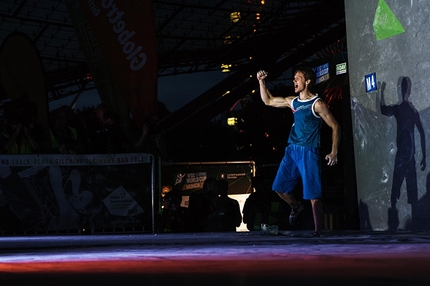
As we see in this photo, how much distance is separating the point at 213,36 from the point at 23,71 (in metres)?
29.6

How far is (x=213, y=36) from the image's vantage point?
42844 millimetres

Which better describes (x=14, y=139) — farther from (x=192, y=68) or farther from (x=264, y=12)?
(x=192, y=68)

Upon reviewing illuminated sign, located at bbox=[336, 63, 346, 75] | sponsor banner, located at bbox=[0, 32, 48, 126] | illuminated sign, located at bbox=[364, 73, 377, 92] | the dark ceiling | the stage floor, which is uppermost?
the dark ceiling

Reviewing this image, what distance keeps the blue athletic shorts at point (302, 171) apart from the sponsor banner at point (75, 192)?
2728 mm

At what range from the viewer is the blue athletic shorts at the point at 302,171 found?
7668mm

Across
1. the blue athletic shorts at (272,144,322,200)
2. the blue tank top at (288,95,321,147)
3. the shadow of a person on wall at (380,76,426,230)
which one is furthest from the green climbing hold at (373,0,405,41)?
the blue athletic shorts at (272,144,322,200)

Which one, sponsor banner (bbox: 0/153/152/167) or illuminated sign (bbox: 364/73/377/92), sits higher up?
illuminated sign (bbox: 364/73/377/92)

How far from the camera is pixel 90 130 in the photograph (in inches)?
417

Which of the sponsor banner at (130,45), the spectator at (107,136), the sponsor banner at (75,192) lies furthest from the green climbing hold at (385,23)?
the sponsor banner at (130,45)

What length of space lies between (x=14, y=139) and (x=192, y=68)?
3741 centimetres

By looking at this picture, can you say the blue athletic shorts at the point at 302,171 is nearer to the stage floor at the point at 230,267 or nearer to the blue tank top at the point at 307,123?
the blue tank top at the point at 307,123

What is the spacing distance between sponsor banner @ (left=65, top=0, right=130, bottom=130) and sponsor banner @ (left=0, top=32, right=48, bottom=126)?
1016 millimetres

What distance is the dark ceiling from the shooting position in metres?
37.7

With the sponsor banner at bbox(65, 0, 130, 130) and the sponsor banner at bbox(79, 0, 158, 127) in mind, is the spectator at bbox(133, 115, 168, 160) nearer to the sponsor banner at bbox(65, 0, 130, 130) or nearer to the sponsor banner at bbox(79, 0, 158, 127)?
the sponsor banner at bbox(79, 0, 158, 127)
